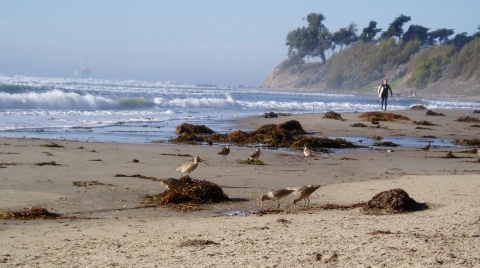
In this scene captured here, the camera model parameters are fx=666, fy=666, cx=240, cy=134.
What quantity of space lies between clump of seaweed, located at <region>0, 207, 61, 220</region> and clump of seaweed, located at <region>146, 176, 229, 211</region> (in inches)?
58.2

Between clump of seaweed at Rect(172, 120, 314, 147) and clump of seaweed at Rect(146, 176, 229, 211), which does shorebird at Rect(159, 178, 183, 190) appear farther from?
clump of seaweed at Rect(172, 120, 314, 147)

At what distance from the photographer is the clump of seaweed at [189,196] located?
8586 mm

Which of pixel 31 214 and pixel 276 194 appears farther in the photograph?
pixel 276 194

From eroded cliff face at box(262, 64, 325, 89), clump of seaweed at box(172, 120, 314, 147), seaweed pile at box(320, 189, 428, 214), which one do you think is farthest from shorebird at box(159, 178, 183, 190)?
eroded cliff face at box(262, 64, 325, 89)

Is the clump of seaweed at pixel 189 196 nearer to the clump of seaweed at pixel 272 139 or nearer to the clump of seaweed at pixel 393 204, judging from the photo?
the clump of seaweed at pixel 393 204

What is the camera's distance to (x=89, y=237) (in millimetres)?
6305

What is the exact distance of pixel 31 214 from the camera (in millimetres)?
7301

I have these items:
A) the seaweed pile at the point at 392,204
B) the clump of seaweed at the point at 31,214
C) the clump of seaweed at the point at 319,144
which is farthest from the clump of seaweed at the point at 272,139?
the clump of seaweed at the point at 31,214

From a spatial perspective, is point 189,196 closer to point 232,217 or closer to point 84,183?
point 232,217

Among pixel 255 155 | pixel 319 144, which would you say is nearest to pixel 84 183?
pixel 255 155

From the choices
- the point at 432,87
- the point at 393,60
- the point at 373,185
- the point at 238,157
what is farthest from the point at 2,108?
the point at 393,60

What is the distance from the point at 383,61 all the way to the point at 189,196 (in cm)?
11357

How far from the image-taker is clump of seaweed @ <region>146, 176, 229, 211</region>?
28.2 ft

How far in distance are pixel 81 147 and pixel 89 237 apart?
28.2 ft
